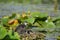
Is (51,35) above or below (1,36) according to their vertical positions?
below

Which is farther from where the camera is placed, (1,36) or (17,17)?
(17,17)

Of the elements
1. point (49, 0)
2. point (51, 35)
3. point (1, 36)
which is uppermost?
point (1, 36)

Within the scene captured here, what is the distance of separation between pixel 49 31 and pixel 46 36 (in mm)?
Result: 303

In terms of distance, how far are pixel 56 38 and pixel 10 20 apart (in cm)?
103

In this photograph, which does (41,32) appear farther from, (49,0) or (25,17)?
(49,0)

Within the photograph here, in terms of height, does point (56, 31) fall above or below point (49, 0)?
above

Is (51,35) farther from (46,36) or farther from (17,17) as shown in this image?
(17,17)

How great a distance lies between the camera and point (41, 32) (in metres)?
5.38

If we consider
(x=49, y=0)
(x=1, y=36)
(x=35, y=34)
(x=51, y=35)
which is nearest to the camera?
(x=1, y=36)

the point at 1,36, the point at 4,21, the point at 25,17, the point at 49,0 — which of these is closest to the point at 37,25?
the point at 25,17

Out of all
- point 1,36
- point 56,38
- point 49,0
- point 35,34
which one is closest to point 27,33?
point 35,34

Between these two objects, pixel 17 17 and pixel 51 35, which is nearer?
pixel 51 35

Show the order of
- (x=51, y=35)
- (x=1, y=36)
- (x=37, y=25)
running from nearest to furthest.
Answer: (x=1, y=36), (x=51, y=35), (x=37, y=25)

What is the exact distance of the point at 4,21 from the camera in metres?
5.58
